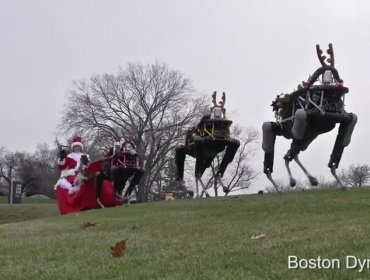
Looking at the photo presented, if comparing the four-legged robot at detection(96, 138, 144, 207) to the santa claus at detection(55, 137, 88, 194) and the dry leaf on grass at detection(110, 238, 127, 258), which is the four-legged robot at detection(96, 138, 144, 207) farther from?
the dry leaf on grass at detection(110, 238, 127, 258)

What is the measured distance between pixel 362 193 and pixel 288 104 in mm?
2928

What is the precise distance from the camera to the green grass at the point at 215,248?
14.4ft

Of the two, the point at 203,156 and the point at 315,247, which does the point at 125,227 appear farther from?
the point at 203,156

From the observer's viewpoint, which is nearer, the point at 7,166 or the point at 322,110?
the point at 322,110

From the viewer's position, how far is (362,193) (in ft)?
34.4

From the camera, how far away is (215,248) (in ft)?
18.1

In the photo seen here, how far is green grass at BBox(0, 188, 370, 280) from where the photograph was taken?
14.4ft

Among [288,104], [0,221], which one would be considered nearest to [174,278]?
[288,104]

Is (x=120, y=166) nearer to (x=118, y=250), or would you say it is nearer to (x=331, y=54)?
(x=331, y=54)

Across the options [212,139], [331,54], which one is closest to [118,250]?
[331,54]

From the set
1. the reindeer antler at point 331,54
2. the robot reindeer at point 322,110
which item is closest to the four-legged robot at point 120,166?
the robot reindeer at point 322,110

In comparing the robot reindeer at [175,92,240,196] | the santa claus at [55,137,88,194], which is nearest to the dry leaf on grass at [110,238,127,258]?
the robot reindeer at [175,92,240,196]

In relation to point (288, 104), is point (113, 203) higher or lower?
lower

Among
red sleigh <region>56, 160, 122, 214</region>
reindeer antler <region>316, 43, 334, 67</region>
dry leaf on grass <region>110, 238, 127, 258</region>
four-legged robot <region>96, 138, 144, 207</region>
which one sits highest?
reindeer antler <region>316, 43, 334, 67</region>
